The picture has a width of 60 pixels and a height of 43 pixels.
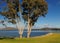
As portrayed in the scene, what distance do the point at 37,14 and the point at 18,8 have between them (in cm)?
509

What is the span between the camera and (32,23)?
4334 centimetres

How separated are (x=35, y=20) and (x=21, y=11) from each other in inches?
181

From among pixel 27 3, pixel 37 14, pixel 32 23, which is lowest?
pixel 32 23

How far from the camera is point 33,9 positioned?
4012 cm

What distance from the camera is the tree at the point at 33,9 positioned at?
3873 centimetres

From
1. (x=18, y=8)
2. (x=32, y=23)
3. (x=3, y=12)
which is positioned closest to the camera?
(x=3, y=12)

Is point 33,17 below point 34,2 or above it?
below

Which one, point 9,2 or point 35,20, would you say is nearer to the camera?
point 9,2

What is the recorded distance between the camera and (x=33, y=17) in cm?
4156

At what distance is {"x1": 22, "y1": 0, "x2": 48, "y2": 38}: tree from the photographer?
3873 centimetres

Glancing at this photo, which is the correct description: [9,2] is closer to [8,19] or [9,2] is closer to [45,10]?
[8,19]

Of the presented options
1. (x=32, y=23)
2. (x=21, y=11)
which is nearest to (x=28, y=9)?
(x=21, y=11)

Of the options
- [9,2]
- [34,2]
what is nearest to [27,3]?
[34,2]

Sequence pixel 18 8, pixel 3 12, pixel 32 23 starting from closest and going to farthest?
pixel 3 12, pixel 18 8, pixel 32 23
